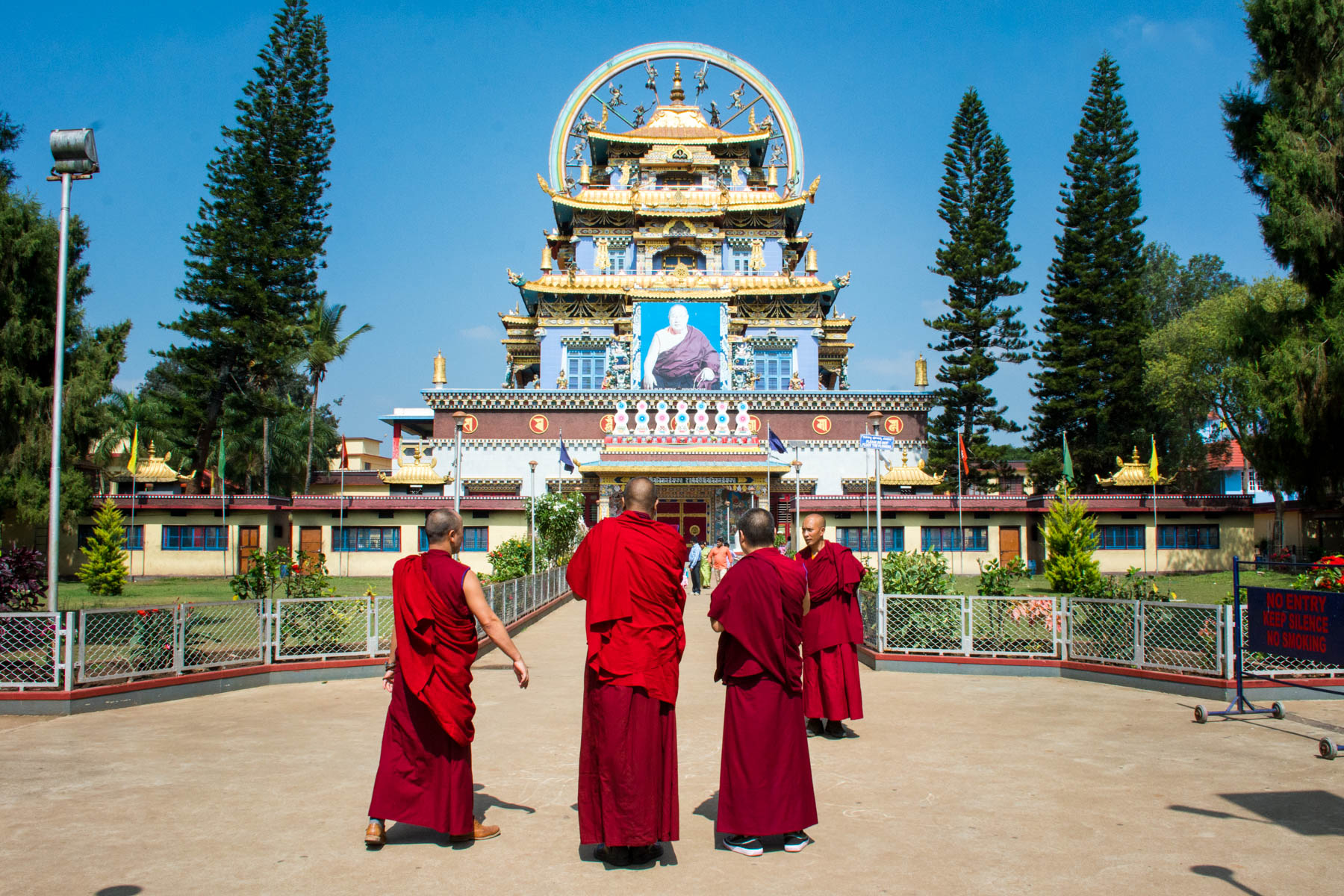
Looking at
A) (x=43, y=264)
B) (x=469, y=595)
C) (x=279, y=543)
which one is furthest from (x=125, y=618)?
(x=279, y=543)

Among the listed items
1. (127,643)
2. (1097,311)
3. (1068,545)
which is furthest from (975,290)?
(127,643)

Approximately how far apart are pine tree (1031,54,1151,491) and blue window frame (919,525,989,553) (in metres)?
5.74

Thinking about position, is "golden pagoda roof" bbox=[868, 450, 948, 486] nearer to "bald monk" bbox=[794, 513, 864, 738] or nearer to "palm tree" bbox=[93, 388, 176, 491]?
"bald monk" bbox=[794, 513, 864, 738]

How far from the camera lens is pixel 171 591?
20984 millimetres

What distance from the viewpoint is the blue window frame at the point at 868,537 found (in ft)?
86.4

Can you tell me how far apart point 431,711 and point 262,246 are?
31916 mm

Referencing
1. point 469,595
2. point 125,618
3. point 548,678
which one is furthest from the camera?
point 548,678

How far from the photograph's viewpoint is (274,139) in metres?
34.0

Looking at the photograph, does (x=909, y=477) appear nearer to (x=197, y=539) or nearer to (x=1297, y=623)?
(x=1297, y=623)

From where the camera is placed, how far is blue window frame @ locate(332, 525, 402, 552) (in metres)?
26.1

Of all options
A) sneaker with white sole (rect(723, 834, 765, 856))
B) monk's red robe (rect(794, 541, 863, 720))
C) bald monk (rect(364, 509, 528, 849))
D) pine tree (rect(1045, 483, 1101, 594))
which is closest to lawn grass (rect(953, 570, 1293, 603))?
pine tree (rect(1045, 483, 1101, 594))

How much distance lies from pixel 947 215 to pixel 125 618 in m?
31.0

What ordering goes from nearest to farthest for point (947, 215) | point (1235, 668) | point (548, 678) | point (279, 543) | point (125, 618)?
1. point (1235, 668)
2. point (125, 618)
3. point (548, 678)
4. point (279, 543)
5. point (947, 215)

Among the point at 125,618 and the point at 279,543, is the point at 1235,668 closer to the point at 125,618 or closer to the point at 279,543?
the point at 125,618
